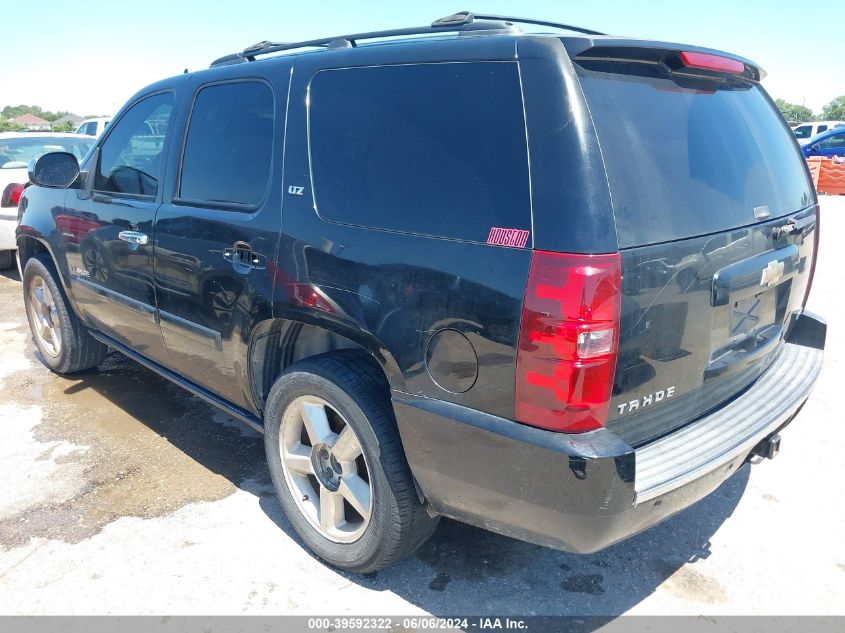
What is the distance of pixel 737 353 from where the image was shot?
246cm

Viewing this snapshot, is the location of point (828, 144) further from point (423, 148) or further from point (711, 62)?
point (423, 148)

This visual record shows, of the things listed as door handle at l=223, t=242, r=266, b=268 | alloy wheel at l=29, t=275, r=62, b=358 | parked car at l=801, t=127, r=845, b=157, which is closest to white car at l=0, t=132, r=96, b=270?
alloy wheel at l=29, t=275, r=62, b=358

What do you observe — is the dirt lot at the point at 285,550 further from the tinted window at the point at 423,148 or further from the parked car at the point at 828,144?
the parked car at the point at 828,144

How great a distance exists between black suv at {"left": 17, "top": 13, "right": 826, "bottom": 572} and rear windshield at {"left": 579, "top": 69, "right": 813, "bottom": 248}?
0.03 feet

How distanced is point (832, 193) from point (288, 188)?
18.1 meters

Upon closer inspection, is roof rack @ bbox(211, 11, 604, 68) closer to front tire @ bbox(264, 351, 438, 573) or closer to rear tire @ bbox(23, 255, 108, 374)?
front tire @ bbox(264, 351, 438, 573)

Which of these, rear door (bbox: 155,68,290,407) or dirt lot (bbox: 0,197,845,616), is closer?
dirt lot (bbox: 0,197,845,616)

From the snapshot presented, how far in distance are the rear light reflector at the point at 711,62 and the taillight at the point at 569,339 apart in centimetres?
83

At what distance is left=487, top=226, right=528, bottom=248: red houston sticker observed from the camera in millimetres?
1953

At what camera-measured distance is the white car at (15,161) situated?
7.70m

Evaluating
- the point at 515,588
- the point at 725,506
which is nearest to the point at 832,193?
the point at 725,506

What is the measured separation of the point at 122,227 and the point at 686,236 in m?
2.83

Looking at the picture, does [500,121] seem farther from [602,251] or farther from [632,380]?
[632,380]

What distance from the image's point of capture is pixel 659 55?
2.19 m
